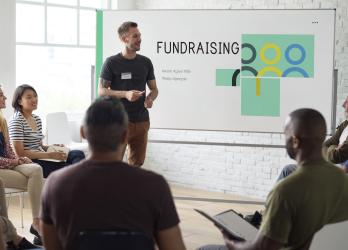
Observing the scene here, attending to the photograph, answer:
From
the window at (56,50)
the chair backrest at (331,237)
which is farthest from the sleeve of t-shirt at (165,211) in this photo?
the window at (56,50)

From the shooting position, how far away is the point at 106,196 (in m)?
1.79

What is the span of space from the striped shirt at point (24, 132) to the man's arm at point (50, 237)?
2.97 meters

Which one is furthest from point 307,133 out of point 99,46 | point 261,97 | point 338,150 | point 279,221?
point 99,46

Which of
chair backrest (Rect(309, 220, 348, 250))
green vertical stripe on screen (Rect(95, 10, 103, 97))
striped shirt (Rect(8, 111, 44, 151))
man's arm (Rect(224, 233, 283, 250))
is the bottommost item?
chair backrest (Rect(309, 220, 348, 250))

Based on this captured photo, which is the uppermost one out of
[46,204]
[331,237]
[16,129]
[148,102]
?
[148,102]

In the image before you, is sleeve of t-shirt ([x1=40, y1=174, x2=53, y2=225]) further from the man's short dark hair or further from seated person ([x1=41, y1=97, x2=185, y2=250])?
the man's short dark hair

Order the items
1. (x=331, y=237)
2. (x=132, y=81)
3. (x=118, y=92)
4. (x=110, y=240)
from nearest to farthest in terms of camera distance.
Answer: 1. (x=110, y=240)
2. (x=331, y=237)
3. (x=118, y=92)
4. (x=132, y=81)

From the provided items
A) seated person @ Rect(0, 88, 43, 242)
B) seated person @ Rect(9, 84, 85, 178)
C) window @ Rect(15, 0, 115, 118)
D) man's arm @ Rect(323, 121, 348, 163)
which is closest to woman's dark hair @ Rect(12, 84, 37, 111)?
seated person @ Rect(9, 84, 85, 178)

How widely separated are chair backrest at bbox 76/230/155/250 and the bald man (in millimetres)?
502

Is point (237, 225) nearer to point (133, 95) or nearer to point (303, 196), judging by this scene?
point (303, 196)

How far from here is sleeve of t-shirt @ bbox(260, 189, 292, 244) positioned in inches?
80.4

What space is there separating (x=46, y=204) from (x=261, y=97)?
3.77 m

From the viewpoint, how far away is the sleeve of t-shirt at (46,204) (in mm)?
1876

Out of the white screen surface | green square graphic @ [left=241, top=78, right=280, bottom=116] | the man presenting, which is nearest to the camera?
the man presenting
